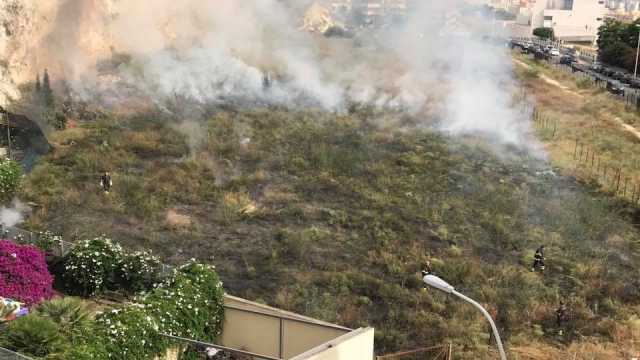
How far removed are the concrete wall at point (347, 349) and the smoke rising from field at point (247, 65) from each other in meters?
21.8

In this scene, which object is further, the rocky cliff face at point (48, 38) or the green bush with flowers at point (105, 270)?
the rocky cliff face at point (48, 38)

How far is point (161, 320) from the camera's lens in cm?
1290

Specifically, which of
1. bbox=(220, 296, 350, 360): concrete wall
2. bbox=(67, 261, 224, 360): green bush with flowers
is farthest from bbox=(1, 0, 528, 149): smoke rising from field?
bbox=(67, 261, 224, 360): green bush with flowers

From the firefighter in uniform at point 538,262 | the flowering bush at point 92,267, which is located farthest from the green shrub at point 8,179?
the firefighter in uniform at point 538,262

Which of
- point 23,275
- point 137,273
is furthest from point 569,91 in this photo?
point 23,275

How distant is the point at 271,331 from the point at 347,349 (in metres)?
2.33

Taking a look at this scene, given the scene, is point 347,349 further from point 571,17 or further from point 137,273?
point 571,17

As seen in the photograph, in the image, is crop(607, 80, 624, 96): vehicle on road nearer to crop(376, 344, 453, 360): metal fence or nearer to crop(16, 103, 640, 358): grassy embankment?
crop(16, 103, 640, 358): grassy embankment

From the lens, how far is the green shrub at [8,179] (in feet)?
70.2

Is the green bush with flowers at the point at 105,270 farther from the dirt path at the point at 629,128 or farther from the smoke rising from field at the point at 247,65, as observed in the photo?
the dirt path at the point at 629,128

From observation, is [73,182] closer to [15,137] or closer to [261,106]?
[15,137]

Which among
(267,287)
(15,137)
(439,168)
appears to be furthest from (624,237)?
(15,137)

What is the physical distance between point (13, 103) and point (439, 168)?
1874 cm

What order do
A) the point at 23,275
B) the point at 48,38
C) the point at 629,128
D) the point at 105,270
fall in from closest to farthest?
1. the point at 23,275
2. the point at 105,270
3. the point at 629,128
4. the point at 48,38
